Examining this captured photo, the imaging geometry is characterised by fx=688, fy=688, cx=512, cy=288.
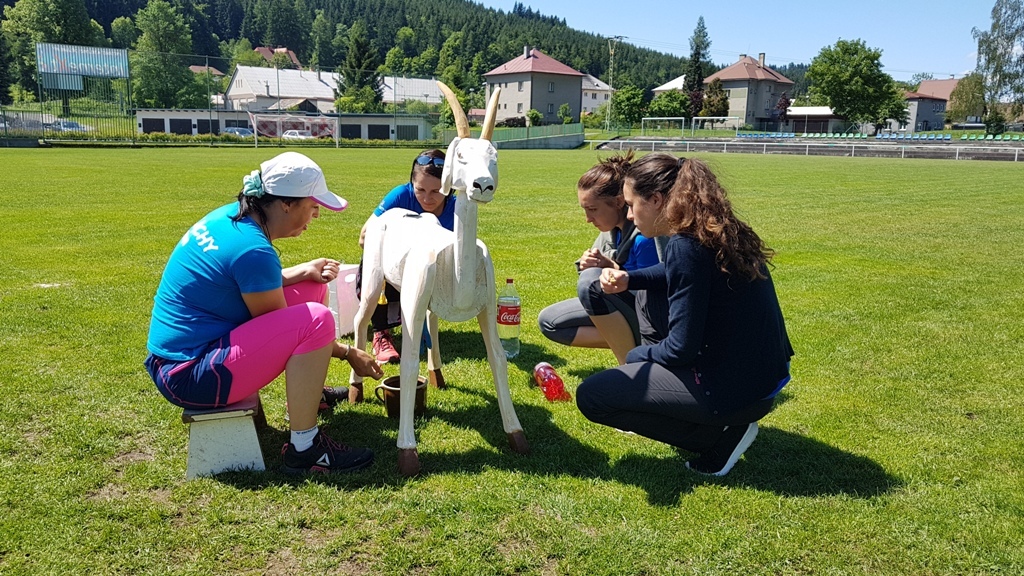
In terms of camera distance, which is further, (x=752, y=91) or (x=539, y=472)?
(x=752, y=91)

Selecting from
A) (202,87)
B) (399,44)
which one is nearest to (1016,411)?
(202,87)

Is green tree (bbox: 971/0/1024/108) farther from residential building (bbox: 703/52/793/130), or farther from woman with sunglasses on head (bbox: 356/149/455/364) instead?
woman with sunglasses on head (bbox: 356/149/455/364)

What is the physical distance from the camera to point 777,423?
15.1 feet

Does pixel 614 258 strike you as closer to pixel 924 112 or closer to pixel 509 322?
pixel 509 322

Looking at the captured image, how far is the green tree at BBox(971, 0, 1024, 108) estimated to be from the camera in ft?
248

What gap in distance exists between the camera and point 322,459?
376 cm

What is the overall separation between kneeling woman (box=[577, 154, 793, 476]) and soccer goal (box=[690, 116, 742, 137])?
226ft

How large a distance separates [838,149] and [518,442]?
2061 inches

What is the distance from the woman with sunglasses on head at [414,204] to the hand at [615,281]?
4.97ft

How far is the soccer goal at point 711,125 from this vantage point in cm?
7206

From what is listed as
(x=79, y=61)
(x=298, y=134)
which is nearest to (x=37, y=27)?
(x=79, y=61)

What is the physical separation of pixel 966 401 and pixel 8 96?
8400cm

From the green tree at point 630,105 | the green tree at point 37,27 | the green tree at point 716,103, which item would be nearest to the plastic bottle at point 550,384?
the green tree at point 630,105

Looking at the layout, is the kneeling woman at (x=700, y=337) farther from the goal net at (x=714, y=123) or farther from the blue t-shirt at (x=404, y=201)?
the goal net at (x=714, y=123)
